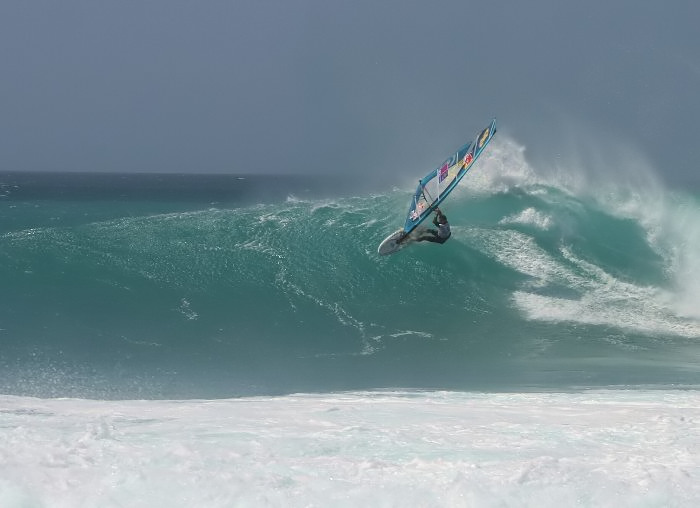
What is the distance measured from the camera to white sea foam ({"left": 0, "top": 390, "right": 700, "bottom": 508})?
7078mm

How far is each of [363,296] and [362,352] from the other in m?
3.32

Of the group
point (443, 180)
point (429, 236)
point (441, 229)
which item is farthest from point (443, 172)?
point (441, 229)

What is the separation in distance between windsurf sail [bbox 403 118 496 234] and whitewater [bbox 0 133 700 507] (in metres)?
2.80

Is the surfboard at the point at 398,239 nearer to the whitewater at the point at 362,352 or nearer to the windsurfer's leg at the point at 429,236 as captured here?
the windsurfer's leg at the point at 429,236

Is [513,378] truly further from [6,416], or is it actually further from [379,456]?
[6,416]

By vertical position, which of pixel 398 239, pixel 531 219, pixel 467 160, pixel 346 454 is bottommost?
pixel 346 454

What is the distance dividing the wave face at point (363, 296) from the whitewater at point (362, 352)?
0.07 meters

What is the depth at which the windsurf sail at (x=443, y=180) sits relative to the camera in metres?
14.8

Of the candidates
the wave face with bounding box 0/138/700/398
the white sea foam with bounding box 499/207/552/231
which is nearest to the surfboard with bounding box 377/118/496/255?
the wave face with bounding box 0/138/700/398

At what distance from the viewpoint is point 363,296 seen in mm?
18938

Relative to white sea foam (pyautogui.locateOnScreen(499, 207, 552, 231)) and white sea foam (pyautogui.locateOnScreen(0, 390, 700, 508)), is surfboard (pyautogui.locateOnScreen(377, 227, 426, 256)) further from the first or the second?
white sea foam (pyautogui.locateOnScreen(499, 207, 552, 231))

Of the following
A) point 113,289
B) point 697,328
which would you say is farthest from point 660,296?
point 113,289

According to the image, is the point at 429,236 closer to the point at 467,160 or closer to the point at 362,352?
the point at 467,160

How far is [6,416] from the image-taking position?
379 inches
